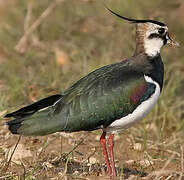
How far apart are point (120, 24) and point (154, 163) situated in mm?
3331

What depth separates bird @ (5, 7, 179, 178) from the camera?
5.62 m

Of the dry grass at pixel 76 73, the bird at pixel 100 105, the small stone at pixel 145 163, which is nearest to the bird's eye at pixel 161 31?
the bird at pixel 100 105

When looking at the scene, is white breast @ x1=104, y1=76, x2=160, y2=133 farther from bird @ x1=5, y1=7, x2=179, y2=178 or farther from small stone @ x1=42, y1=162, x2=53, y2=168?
small stone @ x1=42, y1=162, x2=53, y2=168

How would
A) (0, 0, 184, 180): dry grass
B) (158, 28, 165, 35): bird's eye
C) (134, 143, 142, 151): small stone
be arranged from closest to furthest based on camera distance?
(0, 0, 184, 180): dry grass
(158, 28, 165, 35): bird's eye
(134, 143, 142, 151): small stone

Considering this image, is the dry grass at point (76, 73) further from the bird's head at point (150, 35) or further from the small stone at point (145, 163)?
the bird's head at point (150, 35)

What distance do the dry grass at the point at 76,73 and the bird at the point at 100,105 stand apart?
1.22ft

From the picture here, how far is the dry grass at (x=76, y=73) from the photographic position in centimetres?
615

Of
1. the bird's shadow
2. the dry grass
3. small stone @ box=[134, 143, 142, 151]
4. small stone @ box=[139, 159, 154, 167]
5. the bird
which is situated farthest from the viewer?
small stone @ box=[134, 143, 142, 151]


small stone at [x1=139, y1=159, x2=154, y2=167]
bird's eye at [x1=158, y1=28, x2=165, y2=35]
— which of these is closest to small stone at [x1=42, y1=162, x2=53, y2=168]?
small stone at [x1=139, y1=159, x2=154, y2=167]

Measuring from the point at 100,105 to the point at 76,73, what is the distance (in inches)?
114

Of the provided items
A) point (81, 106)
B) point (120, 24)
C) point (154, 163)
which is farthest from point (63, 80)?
Result: point (81, 106)

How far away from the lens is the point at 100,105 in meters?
5.70

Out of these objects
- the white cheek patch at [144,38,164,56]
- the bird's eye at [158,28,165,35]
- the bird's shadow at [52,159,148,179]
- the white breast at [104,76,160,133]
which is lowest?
the bird's shadow at [52,159,148,179]

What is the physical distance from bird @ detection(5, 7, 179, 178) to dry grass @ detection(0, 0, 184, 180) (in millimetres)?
373
